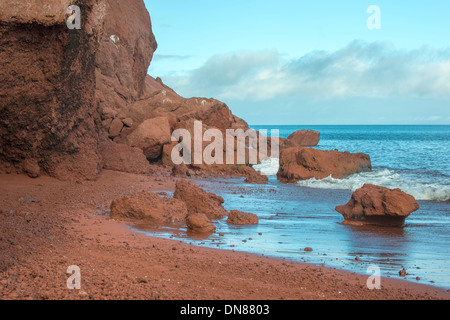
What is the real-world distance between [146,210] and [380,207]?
4.34 metres

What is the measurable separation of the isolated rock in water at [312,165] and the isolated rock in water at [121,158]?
5.71 meters

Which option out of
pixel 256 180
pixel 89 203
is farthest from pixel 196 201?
pixel 256 180

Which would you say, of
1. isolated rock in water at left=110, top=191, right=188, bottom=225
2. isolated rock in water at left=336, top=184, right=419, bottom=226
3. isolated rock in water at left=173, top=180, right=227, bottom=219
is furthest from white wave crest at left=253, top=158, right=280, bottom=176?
isolated rock in water at left=110, top=191, right=188, bottom=225

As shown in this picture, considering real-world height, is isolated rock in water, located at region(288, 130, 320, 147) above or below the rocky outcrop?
above

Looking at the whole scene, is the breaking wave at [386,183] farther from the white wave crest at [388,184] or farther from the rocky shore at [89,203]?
the rocky shore at [89,203]

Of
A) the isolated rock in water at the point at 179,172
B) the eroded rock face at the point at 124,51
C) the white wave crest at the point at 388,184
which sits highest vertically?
the eroded rock face at the point at 124,51

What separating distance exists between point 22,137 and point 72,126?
1.15 m

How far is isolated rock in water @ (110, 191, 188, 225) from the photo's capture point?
314 inches

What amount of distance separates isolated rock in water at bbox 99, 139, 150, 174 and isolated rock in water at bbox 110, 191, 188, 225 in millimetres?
5028

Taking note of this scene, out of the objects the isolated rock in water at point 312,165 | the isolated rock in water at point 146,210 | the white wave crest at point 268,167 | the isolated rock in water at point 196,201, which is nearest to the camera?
the isolated rock in water at point 146,210

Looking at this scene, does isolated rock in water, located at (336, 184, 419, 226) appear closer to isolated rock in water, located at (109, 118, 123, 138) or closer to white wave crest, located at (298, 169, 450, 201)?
white wave crest, located at (298, 169, 450, 201)

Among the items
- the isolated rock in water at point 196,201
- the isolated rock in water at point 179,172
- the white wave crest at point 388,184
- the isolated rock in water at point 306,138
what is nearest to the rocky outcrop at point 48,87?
the isolated rock in water at point 196,201

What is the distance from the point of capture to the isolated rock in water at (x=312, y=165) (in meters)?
17.0

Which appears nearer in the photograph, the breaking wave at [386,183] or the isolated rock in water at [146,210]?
the isolated rock in water at [146,210]
